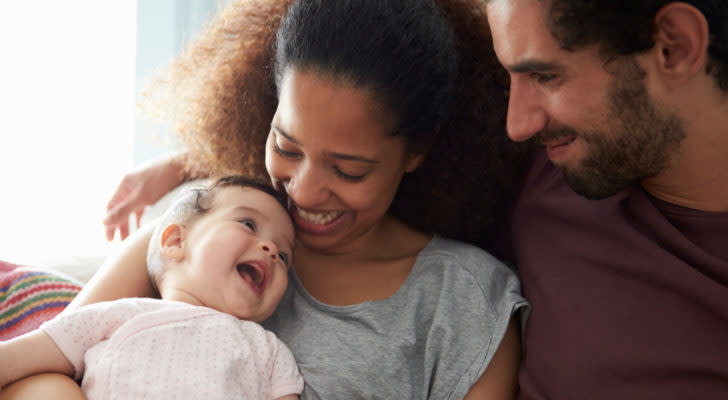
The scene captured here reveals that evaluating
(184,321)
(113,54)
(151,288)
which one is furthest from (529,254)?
(113,54)

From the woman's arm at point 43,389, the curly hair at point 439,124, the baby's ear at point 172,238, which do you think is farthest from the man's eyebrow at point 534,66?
the woman's arm at point 43,389

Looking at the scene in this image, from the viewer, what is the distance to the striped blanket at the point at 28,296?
1.63 metres

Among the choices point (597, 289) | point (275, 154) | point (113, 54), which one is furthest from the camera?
point (113, 54)

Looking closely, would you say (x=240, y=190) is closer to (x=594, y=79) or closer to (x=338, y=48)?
(x=338, y=48)

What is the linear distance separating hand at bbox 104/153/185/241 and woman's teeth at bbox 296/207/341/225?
25.7 inches

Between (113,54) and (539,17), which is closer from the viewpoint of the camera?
(539,17)

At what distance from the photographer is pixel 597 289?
144cm

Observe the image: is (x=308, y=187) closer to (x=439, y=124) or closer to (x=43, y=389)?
(x=439, y=124)

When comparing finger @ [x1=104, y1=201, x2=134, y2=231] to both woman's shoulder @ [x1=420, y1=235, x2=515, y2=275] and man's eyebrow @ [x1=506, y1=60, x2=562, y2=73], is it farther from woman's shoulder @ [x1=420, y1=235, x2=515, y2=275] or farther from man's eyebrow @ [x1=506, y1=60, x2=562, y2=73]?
man's eyebrow @ [x1=506, y1=60, x2=562, y2=73]

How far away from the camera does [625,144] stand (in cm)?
140

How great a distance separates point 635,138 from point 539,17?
0.30 meters

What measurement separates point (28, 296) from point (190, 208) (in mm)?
448

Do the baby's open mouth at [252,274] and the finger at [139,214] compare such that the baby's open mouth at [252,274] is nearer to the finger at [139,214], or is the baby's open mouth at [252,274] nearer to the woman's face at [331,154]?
the woman's face at [331,154]

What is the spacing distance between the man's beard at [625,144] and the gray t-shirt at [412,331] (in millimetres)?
316
